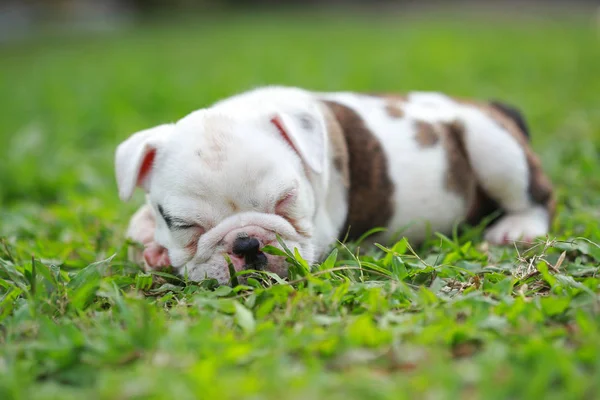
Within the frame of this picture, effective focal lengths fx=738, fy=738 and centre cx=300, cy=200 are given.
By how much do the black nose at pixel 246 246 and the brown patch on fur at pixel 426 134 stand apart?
4.89 feet

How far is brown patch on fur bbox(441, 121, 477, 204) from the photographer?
4.44 meters

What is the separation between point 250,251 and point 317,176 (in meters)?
0.66

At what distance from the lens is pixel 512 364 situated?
7.87 feet

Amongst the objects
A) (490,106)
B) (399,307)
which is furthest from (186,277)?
(490,106)

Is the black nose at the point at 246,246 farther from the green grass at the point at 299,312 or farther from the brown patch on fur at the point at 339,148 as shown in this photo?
the brown patch on fur at the point at 339,148

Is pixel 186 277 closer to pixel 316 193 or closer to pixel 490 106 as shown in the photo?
pixel 316 193

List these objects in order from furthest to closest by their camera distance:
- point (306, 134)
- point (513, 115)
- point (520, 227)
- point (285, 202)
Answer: point (513, 115) < point (520, 227) < point (306, 134) < point (285, 202)

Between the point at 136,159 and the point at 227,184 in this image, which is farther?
the point at 136,159

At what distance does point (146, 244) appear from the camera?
4074 millimetres

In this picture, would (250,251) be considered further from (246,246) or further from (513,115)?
(513,115)

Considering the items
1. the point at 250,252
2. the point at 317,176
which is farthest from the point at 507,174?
the point at 250,252

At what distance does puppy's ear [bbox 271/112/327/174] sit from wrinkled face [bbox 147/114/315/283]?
78 millimetres

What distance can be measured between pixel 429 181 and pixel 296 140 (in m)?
1.11

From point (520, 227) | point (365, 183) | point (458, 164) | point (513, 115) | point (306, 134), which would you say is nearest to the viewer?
point (306, 134)
